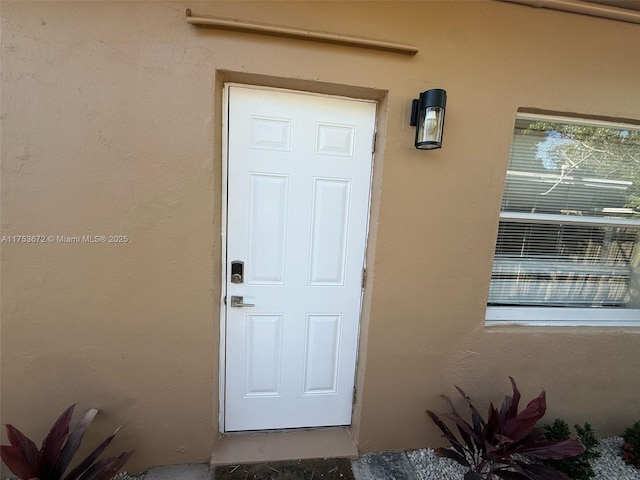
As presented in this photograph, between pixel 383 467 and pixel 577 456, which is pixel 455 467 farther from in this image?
pixel 577 456

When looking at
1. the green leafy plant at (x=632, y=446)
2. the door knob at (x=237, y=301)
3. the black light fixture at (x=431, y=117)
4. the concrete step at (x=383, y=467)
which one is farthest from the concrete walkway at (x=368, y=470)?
the black light fixture at (x=431, y=117)

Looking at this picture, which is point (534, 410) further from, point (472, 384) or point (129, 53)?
point (129, 53)

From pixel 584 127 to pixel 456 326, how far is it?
5.40 ft

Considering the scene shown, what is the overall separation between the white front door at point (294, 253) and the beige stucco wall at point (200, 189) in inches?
4.9

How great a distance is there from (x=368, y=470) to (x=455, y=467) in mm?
586

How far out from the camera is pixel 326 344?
201cm

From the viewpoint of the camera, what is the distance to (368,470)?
1.88 meters

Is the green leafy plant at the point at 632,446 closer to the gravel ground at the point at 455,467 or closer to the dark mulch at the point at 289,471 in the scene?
the gravel ground at the point at 455,467

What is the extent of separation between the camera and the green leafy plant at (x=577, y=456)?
5.89 ft

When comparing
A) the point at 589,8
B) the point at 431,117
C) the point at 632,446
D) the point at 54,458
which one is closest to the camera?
the point at 54,458

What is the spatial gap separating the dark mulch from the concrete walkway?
0.07 metres

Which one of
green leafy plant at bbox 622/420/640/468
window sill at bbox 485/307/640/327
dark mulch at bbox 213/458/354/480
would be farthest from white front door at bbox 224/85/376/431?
green leafy plant at bbox 622/420/640/468

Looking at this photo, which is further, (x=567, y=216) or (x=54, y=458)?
(x=567, y=216)

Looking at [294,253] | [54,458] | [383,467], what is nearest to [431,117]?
[294,253]
